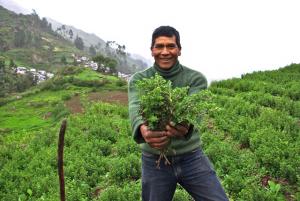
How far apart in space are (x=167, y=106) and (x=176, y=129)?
0.68ft

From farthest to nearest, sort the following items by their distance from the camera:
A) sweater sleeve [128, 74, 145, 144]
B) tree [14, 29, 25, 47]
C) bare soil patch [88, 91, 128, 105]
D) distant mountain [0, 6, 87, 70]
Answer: tree [14, 29, 25, 47], distant mountain [0, 6, 87, 70], bare soil patch [88, 91, 128, 105], sweater sleeve [128, 74, 145, 144]

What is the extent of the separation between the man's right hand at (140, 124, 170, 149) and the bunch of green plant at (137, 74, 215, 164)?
43 mm

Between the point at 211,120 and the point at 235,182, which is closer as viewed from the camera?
the point at 235,182

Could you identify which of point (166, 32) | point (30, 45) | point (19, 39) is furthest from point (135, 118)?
point (30, 45)

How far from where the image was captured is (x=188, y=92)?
412 centimetres

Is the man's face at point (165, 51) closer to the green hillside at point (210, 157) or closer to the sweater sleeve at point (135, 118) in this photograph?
the sweater sleeve at point (135, 118)

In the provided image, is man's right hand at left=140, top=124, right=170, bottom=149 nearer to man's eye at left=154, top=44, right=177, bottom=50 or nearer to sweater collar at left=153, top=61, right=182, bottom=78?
sweater collar at left=153, top=61, right=182, bottom=78

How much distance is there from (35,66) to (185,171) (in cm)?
11736

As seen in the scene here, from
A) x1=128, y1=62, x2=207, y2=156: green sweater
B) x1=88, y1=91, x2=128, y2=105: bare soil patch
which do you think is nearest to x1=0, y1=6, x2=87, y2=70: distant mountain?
x1=88, y1=91, x2=128, y2=105: bare soil patch

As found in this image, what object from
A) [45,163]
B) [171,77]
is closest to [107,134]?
[45,163]

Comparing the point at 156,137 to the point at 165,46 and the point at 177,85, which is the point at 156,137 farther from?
the point at 165,46

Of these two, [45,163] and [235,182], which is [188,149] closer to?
Result: [235,182]

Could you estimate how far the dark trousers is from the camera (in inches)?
162

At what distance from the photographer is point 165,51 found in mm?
4117
